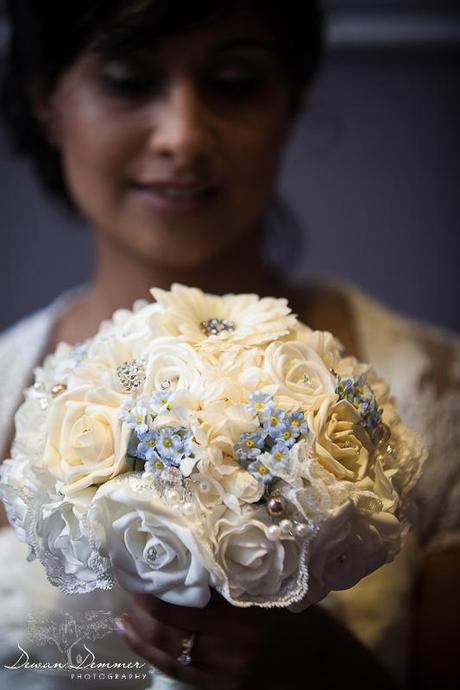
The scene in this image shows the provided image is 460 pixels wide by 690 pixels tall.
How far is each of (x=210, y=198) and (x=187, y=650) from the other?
0.57 meters

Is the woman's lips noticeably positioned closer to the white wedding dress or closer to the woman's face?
the woman's face

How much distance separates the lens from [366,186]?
1.44m

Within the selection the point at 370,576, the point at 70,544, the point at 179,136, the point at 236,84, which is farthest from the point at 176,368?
the point at 236,84

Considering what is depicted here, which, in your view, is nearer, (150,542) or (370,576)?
(150,542)

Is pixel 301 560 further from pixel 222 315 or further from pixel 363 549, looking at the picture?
pixel 222 315

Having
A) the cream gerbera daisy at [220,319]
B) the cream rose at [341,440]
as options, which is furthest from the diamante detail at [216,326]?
the cream rose at [341,440]

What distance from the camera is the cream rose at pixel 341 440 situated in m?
0.48

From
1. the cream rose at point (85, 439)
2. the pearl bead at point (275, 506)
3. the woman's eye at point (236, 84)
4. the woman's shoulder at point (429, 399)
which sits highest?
the woman's eye at point (236, 84)

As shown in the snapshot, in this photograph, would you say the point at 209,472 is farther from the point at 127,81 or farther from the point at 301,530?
the point at 127,81

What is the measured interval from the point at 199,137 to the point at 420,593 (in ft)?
2.06

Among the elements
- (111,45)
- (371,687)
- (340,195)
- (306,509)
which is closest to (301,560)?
(306,509)

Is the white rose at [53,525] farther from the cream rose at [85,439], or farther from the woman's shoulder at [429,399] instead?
the woman's shoulder at [429,399]

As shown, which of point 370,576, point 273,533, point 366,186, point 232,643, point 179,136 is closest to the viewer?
point 273,533

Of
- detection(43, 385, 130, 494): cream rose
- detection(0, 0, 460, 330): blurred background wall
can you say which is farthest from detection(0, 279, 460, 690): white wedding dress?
detection(0, 0, 460, 330): blurred background wall
